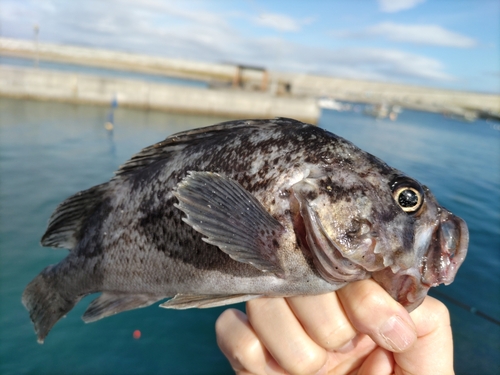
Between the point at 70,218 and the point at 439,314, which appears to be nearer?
the point at 439,314

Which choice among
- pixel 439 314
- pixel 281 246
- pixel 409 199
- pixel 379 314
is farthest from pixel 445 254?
pixel 281 246

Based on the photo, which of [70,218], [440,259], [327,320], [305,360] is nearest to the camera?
[440,259]

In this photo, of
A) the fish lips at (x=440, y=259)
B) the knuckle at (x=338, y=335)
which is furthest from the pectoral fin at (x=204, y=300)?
the fish lips at (x=440, y=259)

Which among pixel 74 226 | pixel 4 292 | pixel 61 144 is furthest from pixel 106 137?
pixel 74 226

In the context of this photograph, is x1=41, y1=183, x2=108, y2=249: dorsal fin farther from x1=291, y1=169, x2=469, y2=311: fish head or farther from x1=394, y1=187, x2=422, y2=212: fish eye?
x1=394, y1=187, x2=422, y2=212: fish eye

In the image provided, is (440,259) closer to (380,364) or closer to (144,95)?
(380,364)

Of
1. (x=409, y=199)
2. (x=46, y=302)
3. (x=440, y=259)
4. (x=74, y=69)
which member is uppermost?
(x=409, y=199)

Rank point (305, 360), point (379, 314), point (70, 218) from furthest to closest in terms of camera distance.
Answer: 1. point (70, 218)
2. point (305, 360)
3. point (379, 314)
